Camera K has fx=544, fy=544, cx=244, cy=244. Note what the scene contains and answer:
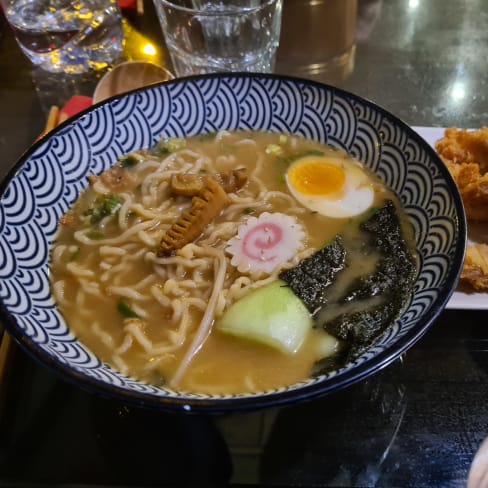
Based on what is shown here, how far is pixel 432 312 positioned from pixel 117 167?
4.62ft

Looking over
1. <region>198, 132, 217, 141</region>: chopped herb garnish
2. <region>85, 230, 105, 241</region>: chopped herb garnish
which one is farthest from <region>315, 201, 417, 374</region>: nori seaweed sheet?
<region>85, 230, 105, 241</region>: chopped herb garnish

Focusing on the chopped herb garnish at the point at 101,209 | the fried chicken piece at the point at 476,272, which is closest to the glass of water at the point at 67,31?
the chopped herb garnish at the point at 101,209

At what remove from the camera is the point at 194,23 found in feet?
9.52

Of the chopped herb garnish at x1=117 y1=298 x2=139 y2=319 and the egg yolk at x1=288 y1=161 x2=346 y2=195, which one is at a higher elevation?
the egg yolk at x1=288 y1=161 x2=346 y2=195

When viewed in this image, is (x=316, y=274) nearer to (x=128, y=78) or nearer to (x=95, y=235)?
(x=95, y=235)

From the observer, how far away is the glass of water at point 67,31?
3.09 meters

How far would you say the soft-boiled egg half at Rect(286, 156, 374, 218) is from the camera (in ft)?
6.82

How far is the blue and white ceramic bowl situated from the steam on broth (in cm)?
6

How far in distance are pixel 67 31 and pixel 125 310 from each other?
6.60 feet

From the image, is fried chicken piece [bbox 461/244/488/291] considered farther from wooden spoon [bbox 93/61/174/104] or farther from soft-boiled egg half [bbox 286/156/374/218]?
wooden spoon [bbox 93/61/174/104]

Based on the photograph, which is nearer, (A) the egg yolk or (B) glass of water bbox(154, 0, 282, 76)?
(A) the egg yolk

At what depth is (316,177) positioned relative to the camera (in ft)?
7.18

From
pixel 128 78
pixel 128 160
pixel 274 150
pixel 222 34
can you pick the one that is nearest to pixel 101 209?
pixel 128 160

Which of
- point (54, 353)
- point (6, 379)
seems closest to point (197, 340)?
point (54, 353)
